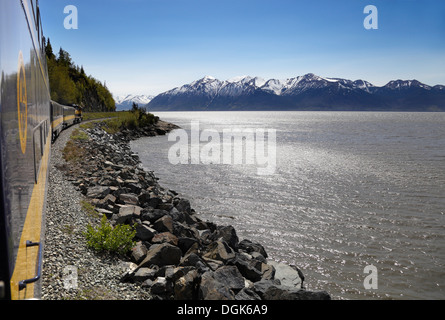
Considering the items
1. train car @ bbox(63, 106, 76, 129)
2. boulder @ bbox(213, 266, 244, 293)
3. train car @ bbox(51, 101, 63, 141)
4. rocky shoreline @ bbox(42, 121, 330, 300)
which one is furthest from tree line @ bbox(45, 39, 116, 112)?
boulder @ bbox(213, 266, 244, 293)

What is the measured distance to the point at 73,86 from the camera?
3775 inches

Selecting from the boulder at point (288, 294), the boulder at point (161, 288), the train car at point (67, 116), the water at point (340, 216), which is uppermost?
the train car at point (67, 116)

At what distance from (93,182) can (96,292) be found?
379 inches

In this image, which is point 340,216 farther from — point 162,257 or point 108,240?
point 108,240

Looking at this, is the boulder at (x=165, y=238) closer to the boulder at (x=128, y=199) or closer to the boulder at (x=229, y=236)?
the boulder at (x=229, y=236)

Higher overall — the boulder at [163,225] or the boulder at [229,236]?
the boulder at [163,225]

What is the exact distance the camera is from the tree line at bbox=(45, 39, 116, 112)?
78.5m

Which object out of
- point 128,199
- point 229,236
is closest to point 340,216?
point 229,236

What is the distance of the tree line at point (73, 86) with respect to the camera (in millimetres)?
78500

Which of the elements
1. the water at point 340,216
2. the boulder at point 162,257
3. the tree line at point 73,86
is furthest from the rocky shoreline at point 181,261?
the tree line at point 73,86

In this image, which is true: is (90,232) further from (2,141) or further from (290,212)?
(290,212)

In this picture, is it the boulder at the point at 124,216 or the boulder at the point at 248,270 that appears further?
the boulder at the point at 124,216
